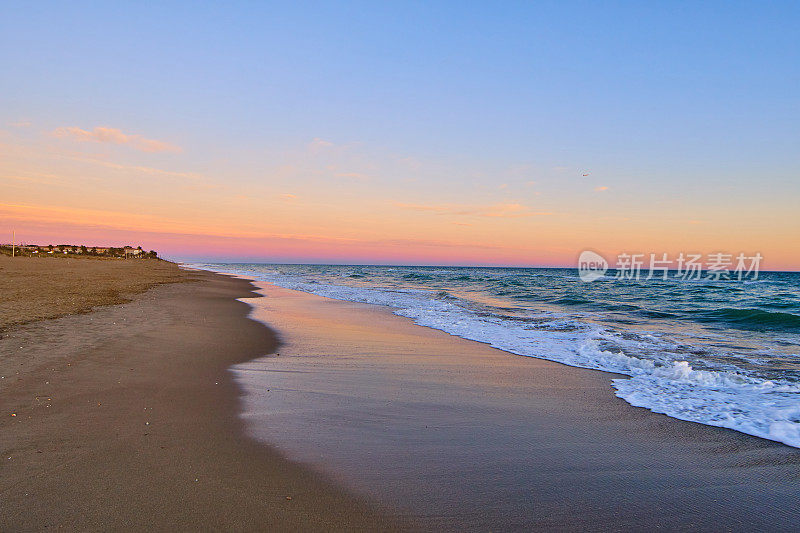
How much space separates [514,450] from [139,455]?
11.8ft

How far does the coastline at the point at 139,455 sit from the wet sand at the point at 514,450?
0.42 meters

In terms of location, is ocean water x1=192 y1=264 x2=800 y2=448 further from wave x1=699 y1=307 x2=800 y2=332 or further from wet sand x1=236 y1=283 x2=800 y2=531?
wet sand x1=236 y1=283 x2=800 y2=531

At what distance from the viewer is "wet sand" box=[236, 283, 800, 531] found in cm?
366

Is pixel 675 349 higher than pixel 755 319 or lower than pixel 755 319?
lower

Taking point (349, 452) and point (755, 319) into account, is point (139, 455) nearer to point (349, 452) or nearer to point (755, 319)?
point (349, 452)

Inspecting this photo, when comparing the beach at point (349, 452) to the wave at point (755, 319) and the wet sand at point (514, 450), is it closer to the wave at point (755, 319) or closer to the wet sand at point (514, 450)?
the wet sand at point (514, 450)

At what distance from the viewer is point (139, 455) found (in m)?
4.31

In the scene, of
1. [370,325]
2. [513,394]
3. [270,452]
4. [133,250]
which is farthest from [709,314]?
[133,250]

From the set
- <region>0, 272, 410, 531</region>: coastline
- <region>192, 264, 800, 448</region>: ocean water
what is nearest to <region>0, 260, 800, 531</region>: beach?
<region>0, 272, 410, 531</region>: coastline

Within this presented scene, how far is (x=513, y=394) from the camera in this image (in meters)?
7.11

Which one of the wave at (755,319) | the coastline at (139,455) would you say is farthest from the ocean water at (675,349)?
the coastline at (139,455)

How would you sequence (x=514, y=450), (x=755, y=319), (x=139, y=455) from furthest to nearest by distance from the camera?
(x=755, y=319)
(x=514, y=450)
(x=139, y=455)

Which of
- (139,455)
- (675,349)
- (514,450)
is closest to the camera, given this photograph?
(139,455)

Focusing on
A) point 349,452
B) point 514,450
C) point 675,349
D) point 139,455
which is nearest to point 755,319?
point 675,349
